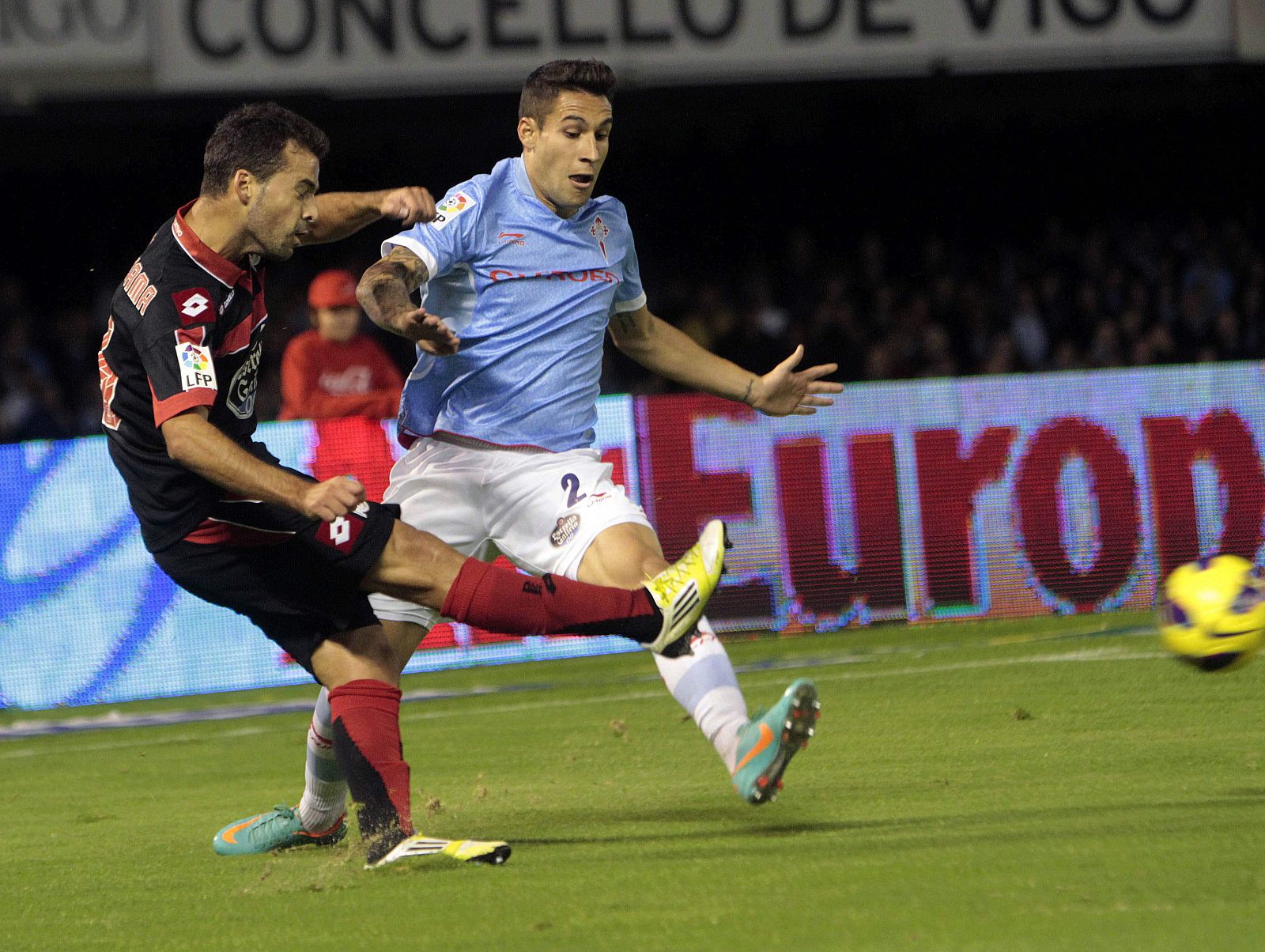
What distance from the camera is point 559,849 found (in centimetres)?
466

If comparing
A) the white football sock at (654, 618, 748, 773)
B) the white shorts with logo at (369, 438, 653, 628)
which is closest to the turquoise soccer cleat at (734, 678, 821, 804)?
the white football sock at (654, 618, 748, 773)

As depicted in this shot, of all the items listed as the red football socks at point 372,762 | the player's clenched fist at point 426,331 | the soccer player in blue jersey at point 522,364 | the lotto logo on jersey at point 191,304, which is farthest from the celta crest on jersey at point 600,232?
the red football socks at point 372,762

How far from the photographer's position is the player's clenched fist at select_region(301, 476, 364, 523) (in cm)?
402

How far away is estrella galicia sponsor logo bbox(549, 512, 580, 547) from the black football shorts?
0.56 m

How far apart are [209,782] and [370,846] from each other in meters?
2.37

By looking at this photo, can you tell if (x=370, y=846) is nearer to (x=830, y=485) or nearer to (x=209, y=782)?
(x=209, y=782)

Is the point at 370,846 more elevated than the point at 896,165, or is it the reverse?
the point at 896,165

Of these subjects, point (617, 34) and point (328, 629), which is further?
point (617, 34)

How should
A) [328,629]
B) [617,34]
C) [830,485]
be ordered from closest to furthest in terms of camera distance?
[328,629]
[830,485]
[617,34]

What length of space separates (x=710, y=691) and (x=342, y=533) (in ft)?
3.32

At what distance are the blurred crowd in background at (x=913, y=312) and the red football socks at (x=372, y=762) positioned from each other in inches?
383

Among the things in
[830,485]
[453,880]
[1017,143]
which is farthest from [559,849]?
[1017,143]

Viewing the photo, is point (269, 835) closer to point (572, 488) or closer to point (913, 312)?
point (572, 488)

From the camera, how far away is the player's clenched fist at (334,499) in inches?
158
